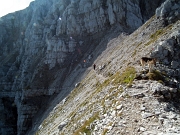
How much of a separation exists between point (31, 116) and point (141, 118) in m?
54.1

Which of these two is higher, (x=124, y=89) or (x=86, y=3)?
(x=86, y=3)

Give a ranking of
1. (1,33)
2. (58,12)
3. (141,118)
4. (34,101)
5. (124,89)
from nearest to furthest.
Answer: (141,118)
(124,89)
(34,101)
(58,12)
(1,33)

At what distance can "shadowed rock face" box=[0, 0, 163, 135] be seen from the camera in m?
61.5

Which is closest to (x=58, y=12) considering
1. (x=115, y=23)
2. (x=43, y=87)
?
(x=115, y=23)

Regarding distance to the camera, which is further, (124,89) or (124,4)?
(124,4)

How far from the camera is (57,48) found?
219 feet

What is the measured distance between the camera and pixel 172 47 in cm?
2241

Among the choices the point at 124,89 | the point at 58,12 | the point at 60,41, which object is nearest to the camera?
the point at 124,89

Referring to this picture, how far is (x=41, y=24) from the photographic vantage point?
3337 inches

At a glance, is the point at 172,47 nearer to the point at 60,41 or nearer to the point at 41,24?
the point at 60,41

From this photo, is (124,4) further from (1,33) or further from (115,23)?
(1,33)

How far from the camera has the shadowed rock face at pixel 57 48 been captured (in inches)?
2420

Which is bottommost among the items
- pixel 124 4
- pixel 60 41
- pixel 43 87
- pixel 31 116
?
pixel 31 116

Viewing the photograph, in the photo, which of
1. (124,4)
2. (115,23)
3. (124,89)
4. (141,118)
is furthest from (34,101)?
(141,118)
